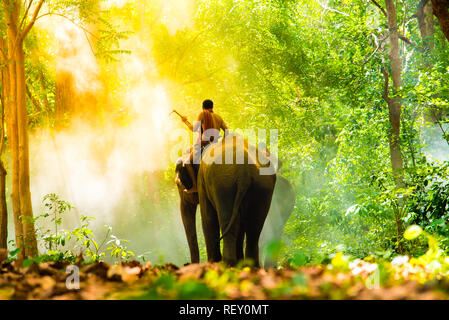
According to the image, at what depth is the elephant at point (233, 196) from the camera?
6703 millimetres

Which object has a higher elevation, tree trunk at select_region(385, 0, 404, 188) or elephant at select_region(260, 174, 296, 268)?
tree trunk at select_region(385, 0, 404, 188)

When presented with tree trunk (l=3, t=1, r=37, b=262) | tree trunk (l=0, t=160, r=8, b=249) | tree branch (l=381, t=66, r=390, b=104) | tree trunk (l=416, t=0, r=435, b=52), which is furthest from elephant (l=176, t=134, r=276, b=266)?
tree trunk (l=416, t=0, r=435, b=52)

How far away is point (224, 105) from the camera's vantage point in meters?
17.7

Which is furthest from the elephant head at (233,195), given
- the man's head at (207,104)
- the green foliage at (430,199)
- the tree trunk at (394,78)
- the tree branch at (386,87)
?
the tree branch at (386,87)

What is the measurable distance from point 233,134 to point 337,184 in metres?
9.23

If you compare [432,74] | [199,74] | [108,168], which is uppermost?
[199,74]

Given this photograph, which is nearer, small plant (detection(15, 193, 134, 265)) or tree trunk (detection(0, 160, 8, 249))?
small plant (detection(15, 193, 134, 265))

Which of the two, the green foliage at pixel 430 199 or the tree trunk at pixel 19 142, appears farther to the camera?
the tree trunk at pixel 19 142

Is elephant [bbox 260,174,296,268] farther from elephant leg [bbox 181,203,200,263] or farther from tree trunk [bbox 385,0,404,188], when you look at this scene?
elephant leg [bbox 181,203,200,263]

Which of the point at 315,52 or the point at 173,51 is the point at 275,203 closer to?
the point at 315,52

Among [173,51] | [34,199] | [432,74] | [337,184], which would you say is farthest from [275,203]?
[34,199]

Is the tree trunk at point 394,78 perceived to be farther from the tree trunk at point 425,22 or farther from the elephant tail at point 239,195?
the elephant tail at point 239,195

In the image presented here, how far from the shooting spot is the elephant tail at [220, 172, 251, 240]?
6.61 m

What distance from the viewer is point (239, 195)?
6.68 metres
